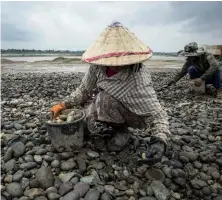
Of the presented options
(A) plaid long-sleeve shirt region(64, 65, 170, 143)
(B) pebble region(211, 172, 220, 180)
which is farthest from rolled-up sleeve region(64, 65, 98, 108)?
(B) pebble region(211, 172, 220, 180)

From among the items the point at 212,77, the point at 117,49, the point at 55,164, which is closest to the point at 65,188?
the point at 55,164

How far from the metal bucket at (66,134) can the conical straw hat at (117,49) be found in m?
0.63

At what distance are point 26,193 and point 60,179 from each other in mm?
317

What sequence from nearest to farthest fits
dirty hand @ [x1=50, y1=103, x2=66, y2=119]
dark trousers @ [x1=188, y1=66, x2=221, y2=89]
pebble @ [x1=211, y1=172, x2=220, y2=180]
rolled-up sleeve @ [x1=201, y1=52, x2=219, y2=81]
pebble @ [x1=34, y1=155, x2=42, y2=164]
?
pebble @ [x1=34, y1=155, x2=42, y2=164] → pebble @ [x1=211, y1=172, x2=220, y2=180] → dirty hand @ [x1=50, y1=103, x2=66, y2=119] → rolled-up sleeve @ [x1=201, y1=52, x2=219, y2=81] → dark trousers @ [x1=188, y1=66, x2=221, y2=89]

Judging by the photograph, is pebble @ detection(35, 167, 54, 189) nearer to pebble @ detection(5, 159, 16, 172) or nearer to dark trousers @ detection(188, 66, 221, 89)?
pebble @ detection(5, 159, 16, 172)

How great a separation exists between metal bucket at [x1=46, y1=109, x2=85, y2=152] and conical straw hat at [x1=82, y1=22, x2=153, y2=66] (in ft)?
2.07

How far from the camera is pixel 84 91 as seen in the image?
3188mm

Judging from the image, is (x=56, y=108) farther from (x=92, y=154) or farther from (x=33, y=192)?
(x=33, y=192)

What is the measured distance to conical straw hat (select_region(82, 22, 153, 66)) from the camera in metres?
2.62

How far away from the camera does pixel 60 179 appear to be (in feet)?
8.74

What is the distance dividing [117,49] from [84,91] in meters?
0.70

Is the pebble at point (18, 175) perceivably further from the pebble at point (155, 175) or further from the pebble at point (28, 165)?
the pebble at point (155, 175)

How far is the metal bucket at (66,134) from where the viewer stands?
2.89 m

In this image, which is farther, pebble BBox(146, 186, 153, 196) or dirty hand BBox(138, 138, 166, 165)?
pebble BBox(146, 186, 153, 196)
